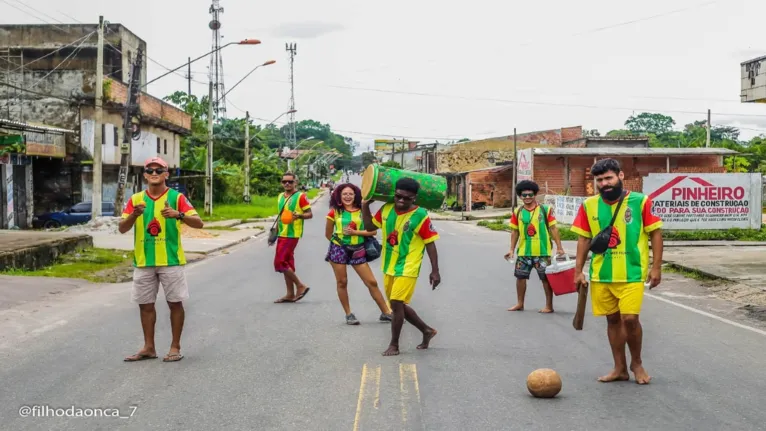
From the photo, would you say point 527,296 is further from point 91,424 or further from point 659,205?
point 659,205

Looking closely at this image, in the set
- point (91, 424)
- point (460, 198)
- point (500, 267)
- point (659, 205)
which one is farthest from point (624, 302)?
point (460, 198)

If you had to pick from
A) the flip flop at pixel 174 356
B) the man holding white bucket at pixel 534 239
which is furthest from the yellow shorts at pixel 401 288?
the man holding white bucket at pixel 534 239

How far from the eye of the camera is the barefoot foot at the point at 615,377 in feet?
22.0

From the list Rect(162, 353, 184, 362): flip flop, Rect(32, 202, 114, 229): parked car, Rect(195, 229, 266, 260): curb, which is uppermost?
Rect(32, 202, 114, 229): parked car

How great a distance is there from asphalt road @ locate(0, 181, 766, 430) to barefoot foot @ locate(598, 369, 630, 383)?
0.07 meters

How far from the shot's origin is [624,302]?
659 cm

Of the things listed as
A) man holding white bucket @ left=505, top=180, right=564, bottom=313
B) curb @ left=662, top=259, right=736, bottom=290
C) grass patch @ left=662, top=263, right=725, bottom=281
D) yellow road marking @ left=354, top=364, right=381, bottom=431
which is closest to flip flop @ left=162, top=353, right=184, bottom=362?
yellow road marking @ left=354, top=364, right=381, bottom=431

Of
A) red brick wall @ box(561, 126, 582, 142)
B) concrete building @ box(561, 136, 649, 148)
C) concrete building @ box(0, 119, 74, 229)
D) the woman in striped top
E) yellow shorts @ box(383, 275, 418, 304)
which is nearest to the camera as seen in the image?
yellow shorts @ box(383, 275, 418, 304)

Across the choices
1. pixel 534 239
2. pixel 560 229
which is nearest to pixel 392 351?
pixel 534 239

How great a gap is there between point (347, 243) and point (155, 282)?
2515mm

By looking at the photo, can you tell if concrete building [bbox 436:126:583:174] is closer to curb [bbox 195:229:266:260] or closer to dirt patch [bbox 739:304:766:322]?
curb [bbox 195:229:266:260]

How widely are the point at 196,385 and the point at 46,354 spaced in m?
2.13

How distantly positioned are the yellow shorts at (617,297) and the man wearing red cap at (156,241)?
336cm

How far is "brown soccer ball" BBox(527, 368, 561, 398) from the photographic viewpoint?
20.0 feet
